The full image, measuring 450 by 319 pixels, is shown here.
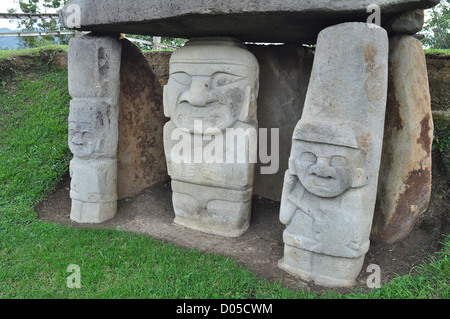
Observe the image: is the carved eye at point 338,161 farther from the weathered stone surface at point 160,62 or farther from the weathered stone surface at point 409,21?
the weathered stone surface at point 160,62

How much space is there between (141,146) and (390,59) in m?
2.68

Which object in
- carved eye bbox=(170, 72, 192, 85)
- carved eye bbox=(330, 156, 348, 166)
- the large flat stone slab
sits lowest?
carved eye bbox=(330, 156, 348, 166)

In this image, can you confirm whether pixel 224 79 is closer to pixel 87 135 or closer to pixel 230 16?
pixel 230 16

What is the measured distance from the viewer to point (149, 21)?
10.5 feet

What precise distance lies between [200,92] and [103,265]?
1614 millimetres

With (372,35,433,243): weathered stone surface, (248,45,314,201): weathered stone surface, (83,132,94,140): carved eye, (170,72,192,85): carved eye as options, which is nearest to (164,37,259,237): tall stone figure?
(170,72,192,85): carved eye

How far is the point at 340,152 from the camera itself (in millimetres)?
Answer: 2664

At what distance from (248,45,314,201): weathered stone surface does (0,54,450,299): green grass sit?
4.59 ft

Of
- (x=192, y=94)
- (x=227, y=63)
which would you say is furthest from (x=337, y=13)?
(x=192, y=94)

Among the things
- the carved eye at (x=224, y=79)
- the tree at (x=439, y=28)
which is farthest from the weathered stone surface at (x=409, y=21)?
the tree at (x=439, y=28)

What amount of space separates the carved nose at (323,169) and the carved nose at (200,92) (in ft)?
3.90

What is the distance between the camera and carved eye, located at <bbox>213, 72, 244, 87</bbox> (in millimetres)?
3412

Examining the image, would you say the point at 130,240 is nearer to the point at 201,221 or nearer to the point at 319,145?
the point at 201,221

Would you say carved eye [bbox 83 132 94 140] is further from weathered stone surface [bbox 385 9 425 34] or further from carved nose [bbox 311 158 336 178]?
weathered stone surface [bbox 385 9 425 34]
